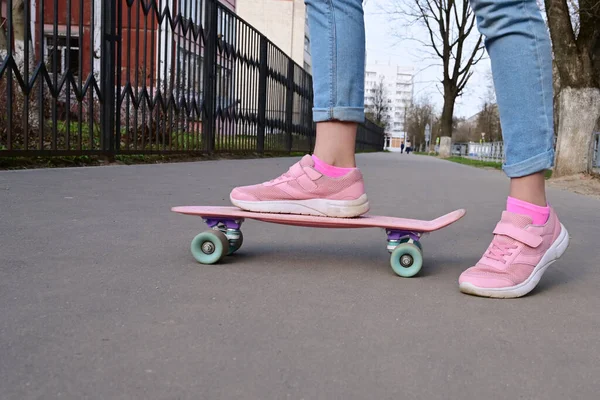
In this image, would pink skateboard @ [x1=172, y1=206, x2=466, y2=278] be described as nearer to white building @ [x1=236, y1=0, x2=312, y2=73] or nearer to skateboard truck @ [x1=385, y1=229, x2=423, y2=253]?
skateboard truck @ [x1=385, y1=229, x2=423, y2=253]

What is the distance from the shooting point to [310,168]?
2.27 m

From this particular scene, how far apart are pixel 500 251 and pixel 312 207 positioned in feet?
2.04

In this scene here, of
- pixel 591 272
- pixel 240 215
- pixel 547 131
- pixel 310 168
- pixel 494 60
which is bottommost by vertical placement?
pixel 591 272

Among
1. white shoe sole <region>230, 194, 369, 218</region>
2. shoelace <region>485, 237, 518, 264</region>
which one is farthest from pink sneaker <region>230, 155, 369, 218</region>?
shoelace <region>485, 237, 518, 264</region>

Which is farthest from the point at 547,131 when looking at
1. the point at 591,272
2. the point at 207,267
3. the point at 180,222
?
the point at 180,222

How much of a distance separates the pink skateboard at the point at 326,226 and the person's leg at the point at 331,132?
0.13 feet

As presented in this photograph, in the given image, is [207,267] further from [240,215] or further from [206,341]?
[206,341]

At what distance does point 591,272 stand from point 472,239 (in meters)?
0.75

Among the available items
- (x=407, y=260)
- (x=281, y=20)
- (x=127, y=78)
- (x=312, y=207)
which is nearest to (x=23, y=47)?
(x=127, y=78)

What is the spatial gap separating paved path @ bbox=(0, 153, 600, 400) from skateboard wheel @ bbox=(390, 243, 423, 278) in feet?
0.18

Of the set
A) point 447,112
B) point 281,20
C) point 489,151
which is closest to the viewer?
point 489,151

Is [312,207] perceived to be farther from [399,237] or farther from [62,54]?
[62,54]

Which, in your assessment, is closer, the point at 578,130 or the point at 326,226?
the point at 326,226

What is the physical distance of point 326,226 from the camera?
2238 millimetres
